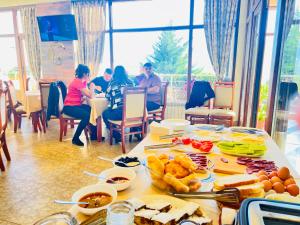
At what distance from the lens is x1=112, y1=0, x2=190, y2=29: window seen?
5.02 metres

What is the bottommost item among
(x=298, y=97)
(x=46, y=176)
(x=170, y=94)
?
(x=46, y=176)

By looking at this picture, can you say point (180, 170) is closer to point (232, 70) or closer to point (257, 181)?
point (257, 181)

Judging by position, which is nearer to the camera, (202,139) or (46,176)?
(202,139)

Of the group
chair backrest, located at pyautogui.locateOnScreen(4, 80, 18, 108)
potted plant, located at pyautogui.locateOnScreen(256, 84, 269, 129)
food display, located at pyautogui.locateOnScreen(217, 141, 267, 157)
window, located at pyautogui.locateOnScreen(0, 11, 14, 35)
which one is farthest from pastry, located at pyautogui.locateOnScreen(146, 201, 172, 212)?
window, located at pyautogui.locateOnScreen(0, 11, 14, 35)

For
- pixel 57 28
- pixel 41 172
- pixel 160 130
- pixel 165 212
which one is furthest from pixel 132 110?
pixel 57 28

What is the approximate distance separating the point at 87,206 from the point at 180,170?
39 cm

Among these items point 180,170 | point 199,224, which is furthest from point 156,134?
point 199,224

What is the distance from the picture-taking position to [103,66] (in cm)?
570

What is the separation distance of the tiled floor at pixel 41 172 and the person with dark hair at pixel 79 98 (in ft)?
1.45

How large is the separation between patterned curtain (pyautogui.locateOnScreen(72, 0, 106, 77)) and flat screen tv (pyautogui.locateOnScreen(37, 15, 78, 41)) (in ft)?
0.54

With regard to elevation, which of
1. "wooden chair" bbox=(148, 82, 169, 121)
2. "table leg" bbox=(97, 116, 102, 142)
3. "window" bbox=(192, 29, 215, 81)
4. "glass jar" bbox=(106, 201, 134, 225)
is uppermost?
"window" bbox=(192, 29, 215, 81)

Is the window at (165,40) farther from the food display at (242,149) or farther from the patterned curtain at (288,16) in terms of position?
the food display at (242,149)

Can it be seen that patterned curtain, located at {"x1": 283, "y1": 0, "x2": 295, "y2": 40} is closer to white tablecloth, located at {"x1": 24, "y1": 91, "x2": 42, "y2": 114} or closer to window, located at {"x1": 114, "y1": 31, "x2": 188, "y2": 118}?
window, located at {"x1": 114, "y1": 31, "x2": 188, "y2": 118}

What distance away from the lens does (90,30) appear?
546 cm
